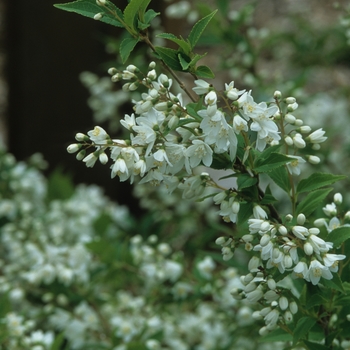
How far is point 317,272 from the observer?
1052mm

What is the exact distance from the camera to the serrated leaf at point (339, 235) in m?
1.10

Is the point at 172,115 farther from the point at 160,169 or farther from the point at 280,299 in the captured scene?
the point at 280,299

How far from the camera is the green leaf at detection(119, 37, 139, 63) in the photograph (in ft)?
3.58

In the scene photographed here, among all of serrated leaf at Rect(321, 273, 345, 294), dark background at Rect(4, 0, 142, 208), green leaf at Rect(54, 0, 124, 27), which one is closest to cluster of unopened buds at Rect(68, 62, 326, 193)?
green leaf at Rect(54, 0, 124, 27)

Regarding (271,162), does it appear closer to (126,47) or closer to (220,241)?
(220,241)

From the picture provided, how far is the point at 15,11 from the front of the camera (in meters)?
3.61

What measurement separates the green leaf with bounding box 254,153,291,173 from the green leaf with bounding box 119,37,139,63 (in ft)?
1.09

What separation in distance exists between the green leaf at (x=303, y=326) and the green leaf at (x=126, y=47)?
25.1 inches

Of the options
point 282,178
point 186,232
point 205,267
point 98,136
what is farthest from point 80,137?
point 186,232

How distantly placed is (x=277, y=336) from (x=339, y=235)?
32 cm

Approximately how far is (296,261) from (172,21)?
254 centimetres

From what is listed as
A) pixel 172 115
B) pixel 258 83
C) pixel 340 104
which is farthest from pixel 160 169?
pixel 340 104

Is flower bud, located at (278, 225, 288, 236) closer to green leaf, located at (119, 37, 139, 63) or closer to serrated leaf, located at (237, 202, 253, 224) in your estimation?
serrated leaf, located at (237, 202, 253, 224)

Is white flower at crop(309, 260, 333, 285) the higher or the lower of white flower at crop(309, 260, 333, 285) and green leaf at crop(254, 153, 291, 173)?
the lower
